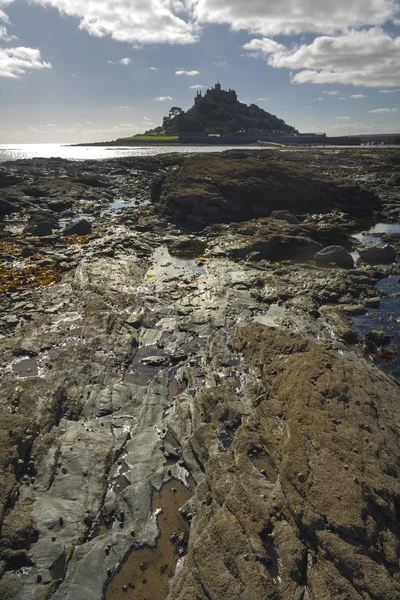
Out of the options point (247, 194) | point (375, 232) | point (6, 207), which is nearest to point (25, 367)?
point (247, 194)

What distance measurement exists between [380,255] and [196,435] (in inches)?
903

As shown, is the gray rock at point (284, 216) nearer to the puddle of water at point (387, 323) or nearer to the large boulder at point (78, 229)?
the puddle of water at point (387, 323)

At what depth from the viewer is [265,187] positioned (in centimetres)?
4178

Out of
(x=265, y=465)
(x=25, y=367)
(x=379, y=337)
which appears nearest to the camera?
(x=265, y=465)

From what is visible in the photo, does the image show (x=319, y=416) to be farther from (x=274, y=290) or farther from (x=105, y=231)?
(x=105, y=231)

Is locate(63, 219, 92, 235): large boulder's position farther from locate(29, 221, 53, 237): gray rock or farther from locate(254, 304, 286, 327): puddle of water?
locate(254, 304, 286, 327): puddle of water

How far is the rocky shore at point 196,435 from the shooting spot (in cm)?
640

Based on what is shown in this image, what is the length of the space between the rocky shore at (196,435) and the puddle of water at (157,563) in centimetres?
3

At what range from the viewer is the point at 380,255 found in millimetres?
26453

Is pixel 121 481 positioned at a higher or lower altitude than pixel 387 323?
lower

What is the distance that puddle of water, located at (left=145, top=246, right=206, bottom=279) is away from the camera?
79.7 ft

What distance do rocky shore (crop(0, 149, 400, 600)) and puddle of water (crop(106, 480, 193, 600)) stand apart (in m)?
0.03

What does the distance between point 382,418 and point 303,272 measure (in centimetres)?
1523

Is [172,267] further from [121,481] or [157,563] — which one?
[157,563]
